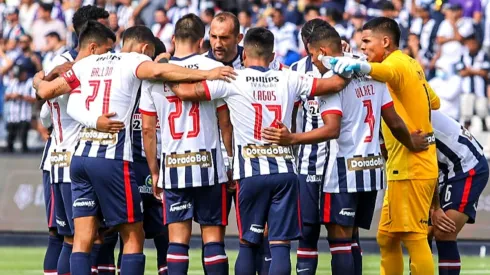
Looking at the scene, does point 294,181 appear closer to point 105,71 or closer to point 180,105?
point 180,105

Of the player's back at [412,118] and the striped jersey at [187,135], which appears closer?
the striped jersey at [187,135]

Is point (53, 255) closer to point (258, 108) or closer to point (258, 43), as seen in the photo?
point (258, 108)

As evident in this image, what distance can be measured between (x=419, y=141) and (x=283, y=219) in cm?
158

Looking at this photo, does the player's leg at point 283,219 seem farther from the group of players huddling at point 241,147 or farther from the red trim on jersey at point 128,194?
the red trim on jersey at point 128,194

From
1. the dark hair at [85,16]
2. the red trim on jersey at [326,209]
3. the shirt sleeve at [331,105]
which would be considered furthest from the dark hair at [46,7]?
the shirt sleeve at [331,105]

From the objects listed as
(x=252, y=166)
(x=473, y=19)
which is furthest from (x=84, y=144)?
(x=473, y=19)

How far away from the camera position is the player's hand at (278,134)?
9.04 metres

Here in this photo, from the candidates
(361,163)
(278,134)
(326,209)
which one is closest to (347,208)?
(326,209)

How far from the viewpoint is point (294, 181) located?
9156 mm

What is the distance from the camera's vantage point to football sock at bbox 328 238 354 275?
9594 mm

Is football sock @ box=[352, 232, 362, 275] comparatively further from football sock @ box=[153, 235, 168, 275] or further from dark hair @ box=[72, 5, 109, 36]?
dark hair @ box=[72, 5, 109, 36]

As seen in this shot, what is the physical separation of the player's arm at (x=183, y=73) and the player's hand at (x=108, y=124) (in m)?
0.53

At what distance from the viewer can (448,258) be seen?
34.3 ft

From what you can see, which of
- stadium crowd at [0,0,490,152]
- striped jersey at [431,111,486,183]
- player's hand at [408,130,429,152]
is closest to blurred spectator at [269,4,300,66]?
stadium crowd at [0,0,490,152]
